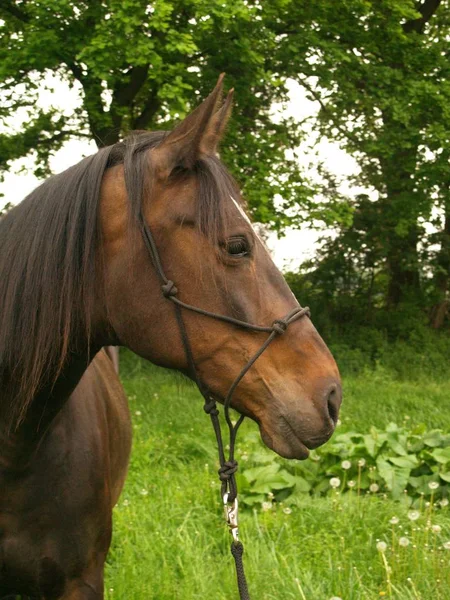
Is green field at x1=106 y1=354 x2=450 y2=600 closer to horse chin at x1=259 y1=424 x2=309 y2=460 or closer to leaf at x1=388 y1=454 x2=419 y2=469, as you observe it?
leaf at x1=388 y1=454 x2=419 y2=469

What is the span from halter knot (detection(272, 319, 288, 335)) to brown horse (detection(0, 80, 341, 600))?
0.07ft

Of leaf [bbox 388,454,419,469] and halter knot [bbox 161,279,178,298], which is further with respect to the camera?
leaf [bbox 388,454,419,469]

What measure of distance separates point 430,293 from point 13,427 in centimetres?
1324

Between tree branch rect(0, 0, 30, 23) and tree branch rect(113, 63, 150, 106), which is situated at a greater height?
tree branch rect(0, 0, 30, 23)

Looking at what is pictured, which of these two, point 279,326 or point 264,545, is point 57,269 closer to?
point 279,326

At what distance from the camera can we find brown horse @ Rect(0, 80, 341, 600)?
183cm

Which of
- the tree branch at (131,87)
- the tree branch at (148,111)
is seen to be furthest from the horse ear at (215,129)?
the tree branch at (148,111)

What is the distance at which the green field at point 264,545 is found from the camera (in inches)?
121

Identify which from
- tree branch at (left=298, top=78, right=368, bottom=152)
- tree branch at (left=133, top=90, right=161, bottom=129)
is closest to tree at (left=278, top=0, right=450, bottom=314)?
tree branch at (left=298, top=78, right=368, bottom=152)

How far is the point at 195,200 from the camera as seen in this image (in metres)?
1.92

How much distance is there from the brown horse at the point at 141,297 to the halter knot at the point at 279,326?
0.07 feet

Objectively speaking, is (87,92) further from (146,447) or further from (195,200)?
(195,200)

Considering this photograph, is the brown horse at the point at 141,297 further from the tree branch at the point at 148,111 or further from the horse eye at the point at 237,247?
the tree branch at the point at 148,111

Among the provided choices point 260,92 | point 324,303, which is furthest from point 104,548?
point 324,303
